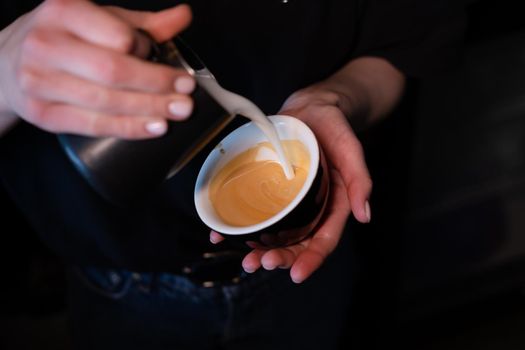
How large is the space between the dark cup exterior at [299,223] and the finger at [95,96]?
8.8 inches

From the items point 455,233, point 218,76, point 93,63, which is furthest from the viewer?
point 455,233

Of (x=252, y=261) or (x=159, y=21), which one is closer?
(x=159, y=21)

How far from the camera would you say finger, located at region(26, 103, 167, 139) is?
578 mm

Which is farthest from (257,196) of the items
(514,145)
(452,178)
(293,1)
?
(514,145)

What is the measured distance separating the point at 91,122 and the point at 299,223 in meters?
0.30

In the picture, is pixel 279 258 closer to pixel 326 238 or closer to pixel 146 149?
pixel 326 238

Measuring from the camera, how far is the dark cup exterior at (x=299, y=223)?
2.41ft

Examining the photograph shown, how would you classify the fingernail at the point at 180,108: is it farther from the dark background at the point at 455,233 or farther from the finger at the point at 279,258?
the dark background at the point at 455,233

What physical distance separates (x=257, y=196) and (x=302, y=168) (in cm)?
8

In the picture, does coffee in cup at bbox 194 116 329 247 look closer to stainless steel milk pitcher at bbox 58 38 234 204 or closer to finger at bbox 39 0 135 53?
stainless steel milk pitcher at bbox 58 38 234 204

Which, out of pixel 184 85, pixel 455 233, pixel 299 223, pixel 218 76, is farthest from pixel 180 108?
pixel 455 233

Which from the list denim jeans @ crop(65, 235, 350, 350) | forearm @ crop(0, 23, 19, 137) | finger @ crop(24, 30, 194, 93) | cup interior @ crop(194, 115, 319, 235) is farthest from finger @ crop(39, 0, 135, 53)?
denim jeans @ crop(65, 235, 350, 350)

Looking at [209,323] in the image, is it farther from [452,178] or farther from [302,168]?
[452,178]

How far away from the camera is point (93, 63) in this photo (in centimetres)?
55
